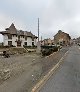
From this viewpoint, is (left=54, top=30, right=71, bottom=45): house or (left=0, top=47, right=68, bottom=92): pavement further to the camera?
(left=54, top=30, right=71, bottom=45): house

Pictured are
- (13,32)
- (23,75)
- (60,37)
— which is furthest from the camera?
(60,37)

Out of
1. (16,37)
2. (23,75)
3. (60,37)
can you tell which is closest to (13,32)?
(16,37)

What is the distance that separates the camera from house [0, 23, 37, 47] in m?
99.7

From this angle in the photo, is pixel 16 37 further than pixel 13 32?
Yes

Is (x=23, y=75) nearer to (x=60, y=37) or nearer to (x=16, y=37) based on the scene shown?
(x=16, y=37)

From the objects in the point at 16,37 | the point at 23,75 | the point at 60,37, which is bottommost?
the point at 23,75

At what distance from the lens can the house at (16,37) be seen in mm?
99681

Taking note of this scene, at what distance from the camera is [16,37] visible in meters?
103

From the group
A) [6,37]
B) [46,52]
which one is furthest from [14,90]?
[6,37]

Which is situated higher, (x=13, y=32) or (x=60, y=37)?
(x=13, y=32)

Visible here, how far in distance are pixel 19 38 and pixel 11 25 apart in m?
6.91

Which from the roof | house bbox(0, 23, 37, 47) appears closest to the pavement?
house bbox(0, 23, 37, 47)

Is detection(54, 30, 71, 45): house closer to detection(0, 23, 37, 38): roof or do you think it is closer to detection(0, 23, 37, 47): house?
detection(0, 23, 37, 47): house

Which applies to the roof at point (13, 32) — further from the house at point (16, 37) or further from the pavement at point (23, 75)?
the pavement at point (23, 75)
